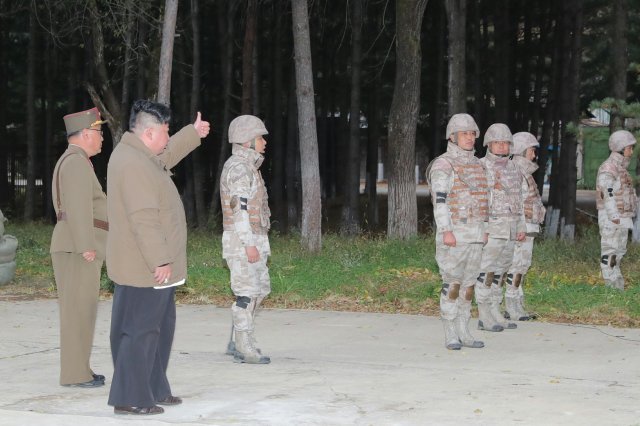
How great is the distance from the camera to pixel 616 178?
13797 millimetres

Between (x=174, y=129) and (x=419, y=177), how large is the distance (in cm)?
3633

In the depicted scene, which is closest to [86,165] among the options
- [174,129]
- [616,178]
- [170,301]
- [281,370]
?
[170,301]

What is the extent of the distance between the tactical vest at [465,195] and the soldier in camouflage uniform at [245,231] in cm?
178

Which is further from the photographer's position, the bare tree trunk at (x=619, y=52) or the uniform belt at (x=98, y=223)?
the bare tree trunk at (x=619, y=52)

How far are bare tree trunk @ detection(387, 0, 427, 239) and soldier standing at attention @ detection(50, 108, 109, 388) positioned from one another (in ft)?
37.9

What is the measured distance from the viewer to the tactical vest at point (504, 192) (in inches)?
462

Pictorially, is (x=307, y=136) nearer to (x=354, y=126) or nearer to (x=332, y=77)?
(x=354, y=126)

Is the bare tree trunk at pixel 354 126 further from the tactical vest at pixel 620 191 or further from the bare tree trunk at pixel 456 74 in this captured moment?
the tactical vest at pixel 620 191

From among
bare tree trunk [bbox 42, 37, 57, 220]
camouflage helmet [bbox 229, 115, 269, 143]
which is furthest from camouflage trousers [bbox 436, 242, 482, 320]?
bare tree trunk [bbox 42, 37, 57, 220]

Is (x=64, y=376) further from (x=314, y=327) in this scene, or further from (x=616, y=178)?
(x=616, y=178)

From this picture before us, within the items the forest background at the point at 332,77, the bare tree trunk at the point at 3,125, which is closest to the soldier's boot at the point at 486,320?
the forest background at the point at 332,77

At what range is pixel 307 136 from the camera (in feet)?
62.6

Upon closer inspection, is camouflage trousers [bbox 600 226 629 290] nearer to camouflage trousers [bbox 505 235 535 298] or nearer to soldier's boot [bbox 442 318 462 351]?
camouflage trousers [bbox 505 235 535 298]

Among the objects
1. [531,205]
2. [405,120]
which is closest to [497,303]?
[531,205]
